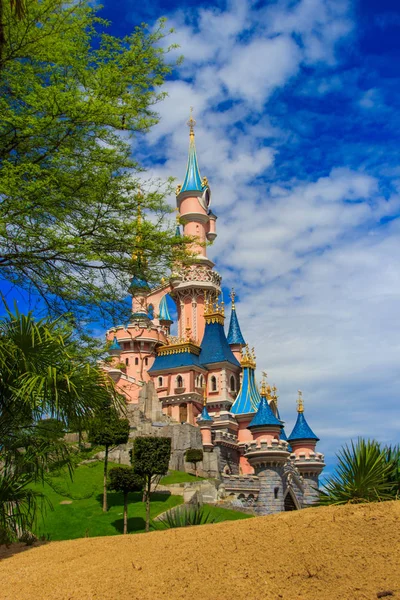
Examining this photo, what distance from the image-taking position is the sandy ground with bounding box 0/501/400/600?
5988mm

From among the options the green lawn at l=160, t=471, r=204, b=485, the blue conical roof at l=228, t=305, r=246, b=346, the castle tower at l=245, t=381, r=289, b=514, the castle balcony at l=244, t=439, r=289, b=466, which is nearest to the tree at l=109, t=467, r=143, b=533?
the green lawn at l=160, t=471, r=204, b=485

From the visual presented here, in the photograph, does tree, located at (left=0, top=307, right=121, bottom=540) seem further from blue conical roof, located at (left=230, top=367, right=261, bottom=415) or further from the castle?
blue conical roof, located at (left=230, top=367, right=261, bottom=415)

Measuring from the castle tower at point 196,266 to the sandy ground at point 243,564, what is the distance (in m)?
34.2

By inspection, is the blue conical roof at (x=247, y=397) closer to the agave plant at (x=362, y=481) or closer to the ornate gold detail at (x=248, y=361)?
the ornate gold detail at (x=248, y=361)

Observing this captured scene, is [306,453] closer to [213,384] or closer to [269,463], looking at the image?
[269,463]

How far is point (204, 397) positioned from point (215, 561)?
106 ft

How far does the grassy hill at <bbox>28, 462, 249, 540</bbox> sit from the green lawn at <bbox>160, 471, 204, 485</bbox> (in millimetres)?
317

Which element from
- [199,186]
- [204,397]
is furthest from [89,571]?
[199,186]

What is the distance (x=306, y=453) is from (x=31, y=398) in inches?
1108

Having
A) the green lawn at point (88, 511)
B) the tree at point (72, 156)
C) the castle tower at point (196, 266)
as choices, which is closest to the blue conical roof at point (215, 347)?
the castle tower at point (196, 266)

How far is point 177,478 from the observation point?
29.3 meters

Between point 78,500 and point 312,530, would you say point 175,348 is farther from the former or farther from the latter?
point 312,530

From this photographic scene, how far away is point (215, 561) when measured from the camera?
6750 mm

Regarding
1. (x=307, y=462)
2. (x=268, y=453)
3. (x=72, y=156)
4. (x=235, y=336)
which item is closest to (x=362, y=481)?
(x=72, y=156)
